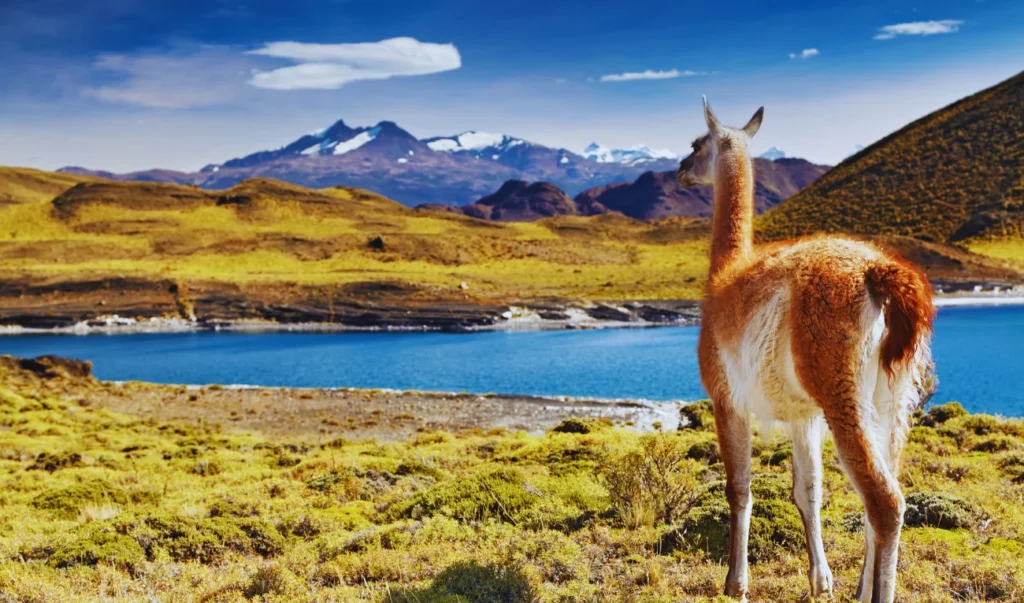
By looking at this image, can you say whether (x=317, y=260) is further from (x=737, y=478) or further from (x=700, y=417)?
(x=737, y=478)

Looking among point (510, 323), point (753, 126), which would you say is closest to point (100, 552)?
point (753, 126)

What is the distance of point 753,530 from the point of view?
5.68 metres

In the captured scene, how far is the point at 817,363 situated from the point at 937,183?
77507mm

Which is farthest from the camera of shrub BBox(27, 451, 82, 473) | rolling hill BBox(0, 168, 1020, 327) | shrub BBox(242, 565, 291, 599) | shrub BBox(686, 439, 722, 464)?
rolling hill BBox(0, 168, 1020, 327)

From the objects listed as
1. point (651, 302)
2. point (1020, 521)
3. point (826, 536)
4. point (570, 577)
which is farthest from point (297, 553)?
point (651, 302)

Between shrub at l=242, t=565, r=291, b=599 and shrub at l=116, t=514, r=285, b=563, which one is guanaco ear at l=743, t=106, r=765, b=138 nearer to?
shrub at l=242, t=565, r=291, b=599

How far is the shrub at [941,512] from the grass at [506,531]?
15 millimetres

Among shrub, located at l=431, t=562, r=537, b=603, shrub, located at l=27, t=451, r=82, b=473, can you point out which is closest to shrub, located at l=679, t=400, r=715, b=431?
shrub, located at l=431, t=562, r=537, b=603

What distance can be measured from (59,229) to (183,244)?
20795 millimetres

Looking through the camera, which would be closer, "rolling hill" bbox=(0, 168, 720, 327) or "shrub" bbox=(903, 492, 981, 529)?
"shrub" bbox=(903, 492, 981, 529)

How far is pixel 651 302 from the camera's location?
5428 cm

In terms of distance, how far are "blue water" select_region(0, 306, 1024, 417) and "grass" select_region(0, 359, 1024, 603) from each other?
16762mm

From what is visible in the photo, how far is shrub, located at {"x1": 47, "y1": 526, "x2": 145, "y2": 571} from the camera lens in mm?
5945

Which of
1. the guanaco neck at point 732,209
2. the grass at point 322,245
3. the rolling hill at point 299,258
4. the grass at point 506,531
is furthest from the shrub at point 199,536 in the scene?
the grass at point 322,245
